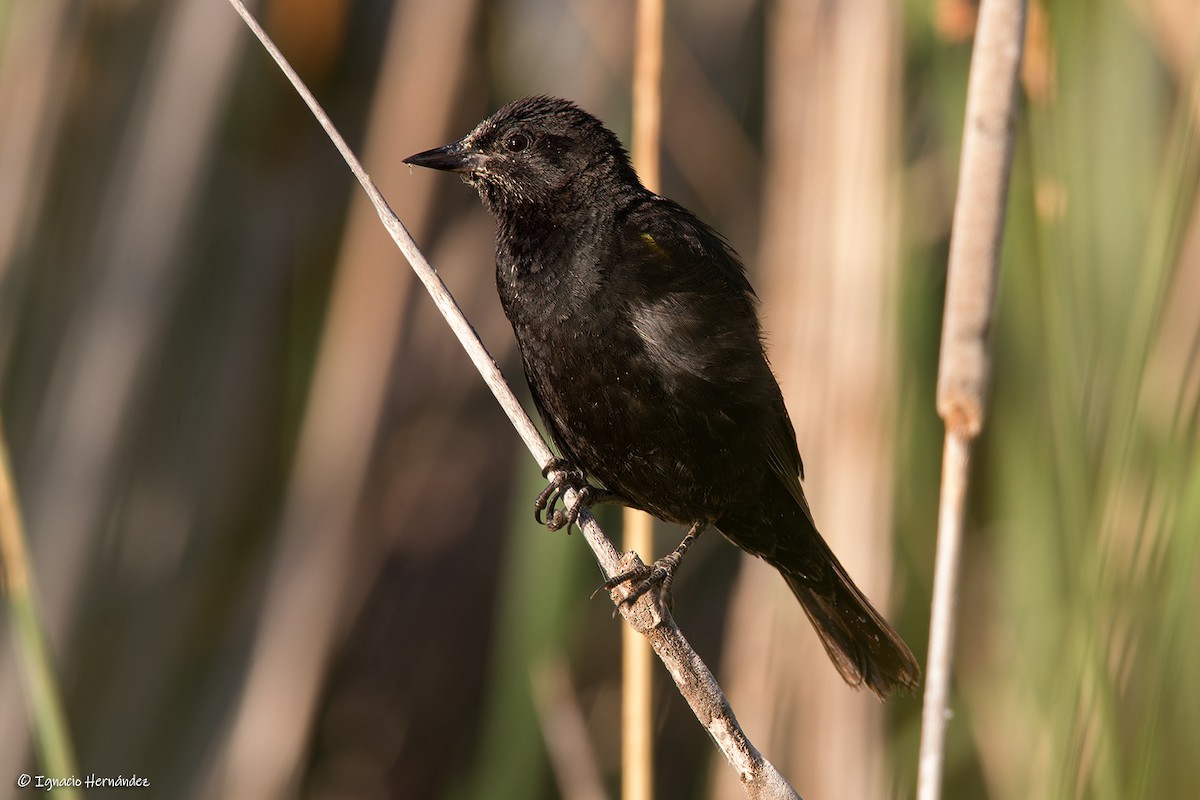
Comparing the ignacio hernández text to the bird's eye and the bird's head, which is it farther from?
the bird's eye

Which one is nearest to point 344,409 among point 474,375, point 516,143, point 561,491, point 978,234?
point 474,375

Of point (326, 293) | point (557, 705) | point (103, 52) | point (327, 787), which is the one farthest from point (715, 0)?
point (327, 787)

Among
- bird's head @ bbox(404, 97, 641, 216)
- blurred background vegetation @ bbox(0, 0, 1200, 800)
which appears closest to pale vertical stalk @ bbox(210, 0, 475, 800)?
blurred background vegetation @ bbox(0, 0, 1200, 800)

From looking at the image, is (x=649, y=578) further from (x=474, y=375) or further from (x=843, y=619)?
(x=474, y=375)

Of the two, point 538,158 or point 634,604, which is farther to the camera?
point 538,158

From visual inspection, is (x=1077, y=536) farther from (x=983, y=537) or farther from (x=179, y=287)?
(x=179, y=287)
